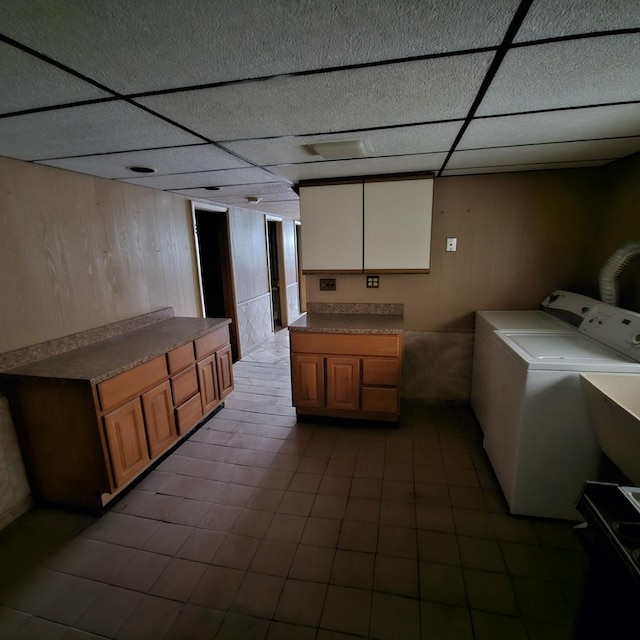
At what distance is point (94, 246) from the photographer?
2484mm

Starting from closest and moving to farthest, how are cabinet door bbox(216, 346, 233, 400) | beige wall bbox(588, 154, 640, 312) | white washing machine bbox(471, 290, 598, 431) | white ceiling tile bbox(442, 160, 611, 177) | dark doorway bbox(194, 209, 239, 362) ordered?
beige wall bbox(588, 154, 640, 312) → white washing machine bbox(471, 290, 598, 431) → white ceiling tile bbox(442, 160, 611, 177) → cabinet door bbox(216, 346, 233, 400) → dark doorway bbox(194, 209, 239, 362)

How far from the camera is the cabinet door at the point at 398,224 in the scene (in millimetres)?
2719

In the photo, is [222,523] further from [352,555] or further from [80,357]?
[80,357]

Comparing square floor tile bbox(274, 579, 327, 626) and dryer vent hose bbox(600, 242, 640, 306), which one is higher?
dryer vent hose bbox(600, 242, 640, 306)

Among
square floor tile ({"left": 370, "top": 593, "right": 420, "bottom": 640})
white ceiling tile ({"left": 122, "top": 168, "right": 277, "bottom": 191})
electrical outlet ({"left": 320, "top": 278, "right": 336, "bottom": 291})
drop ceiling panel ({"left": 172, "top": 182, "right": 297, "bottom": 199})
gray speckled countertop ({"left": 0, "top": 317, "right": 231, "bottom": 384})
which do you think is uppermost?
white ceiling tile ({"left": 122, "top": 168, "right": 277, "bottom": 191})

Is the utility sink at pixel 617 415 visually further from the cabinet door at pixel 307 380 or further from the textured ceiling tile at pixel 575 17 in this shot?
the cabinet door at pixel 307 380

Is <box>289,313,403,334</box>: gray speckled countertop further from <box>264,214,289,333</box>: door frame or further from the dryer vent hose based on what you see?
<box>264,214,289,333</box>: door frame

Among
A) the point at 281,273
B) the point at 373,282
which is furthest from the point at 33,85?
the point at 281,273

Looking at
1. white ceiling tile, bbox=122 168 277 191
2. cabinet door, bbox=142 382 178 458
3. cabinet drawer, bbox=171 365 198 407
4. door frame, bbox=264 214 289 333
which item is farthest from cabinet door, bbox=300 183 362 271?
door frame, bbox=264 214 289 333

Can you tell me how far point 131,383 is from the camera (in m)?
2.11

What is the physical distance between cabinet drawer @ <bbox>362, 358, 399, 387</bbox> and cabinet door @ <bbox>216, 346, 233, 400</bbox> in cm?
131

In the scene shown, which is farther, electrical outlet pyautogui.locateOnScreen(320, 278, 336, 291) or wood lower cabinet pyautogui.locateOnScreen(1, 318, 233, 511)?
electrical outlet pyautogui.locateOnScreen(320, 278, 336, 291)

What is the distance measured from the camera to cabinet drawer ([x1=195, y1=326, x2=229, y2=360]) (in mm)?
2809

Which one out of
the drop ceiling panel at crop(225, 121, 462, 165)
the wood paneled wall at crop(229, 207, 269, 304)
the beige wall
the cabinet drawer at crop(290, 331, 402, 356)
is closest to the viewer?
the drop ceiling panel at crop(225, 121, 462, 165)
